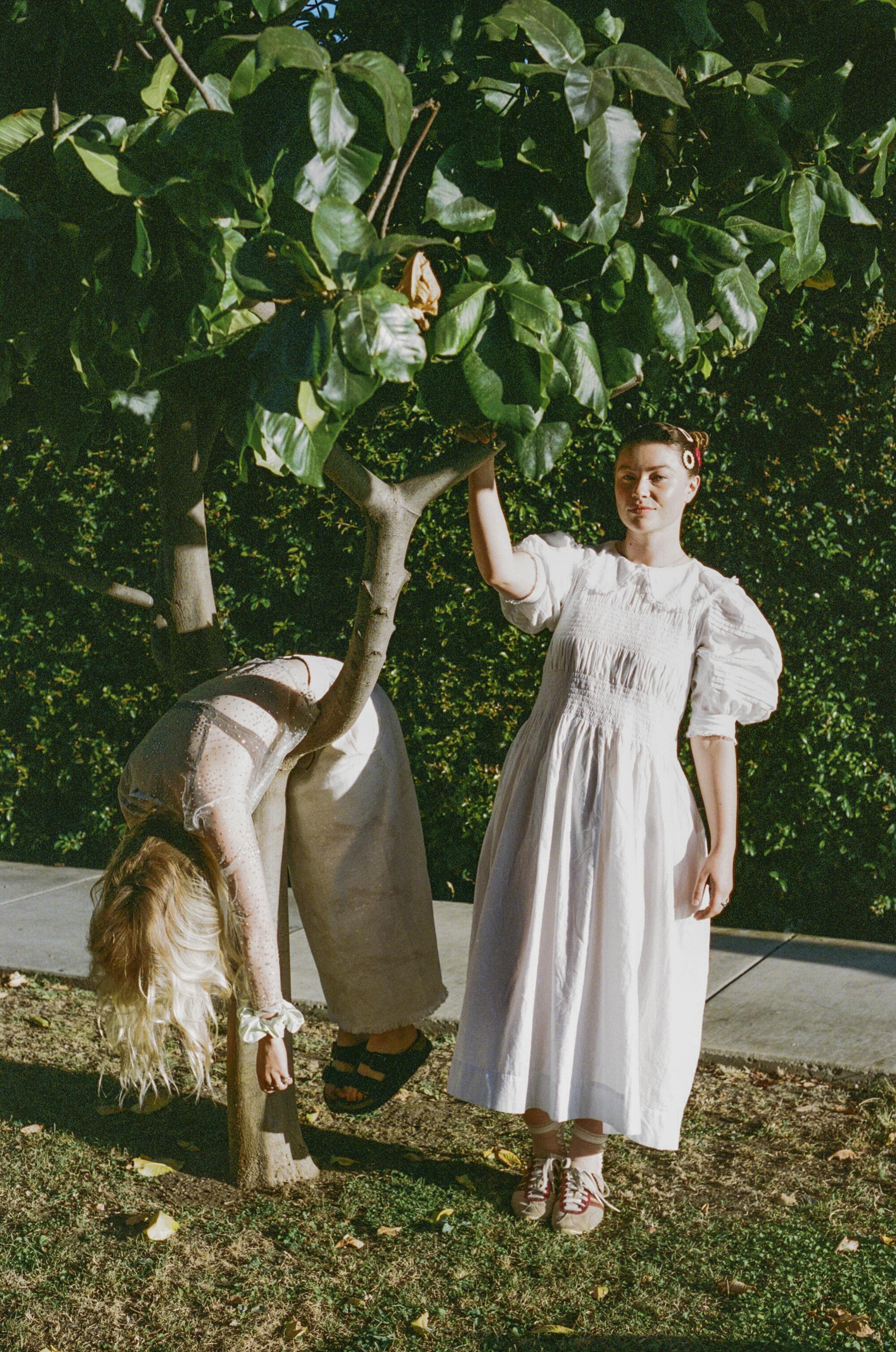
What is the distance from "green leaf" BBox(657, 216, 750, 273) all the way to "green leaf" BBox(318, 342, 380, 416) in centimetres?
84

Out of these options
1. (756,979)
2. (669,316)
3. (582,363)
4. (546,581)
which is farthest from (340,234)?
(756,979)

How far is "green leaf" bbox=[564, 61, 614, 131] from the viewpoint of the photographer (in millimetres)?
1799

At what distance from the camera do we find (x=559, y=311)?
1949mm

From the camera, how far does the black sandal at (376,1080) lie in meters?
3.18

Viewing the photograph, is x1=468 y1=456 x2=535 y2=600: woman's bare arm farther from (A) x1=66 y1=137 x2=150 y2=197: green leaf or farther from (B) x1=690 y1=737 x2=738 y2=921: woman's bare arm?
(A) x1=66 y1=137 x2=150 y2=197: green leaf

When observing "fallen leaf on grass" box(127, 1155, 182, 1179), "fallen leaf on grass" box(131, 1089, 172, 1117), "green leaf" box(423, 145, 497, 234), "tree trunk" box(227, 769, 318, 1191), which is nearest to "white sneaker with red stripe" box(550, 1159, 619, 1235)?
"tree trunk" box(227, 769, 318, 1191)

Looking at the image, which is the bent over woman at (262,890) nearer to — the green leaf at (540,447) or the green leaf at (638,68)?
the green leaf at (540,447)

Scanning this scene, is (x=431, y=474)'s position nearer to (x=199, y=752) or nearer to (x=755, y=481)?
(x=199, y=752)

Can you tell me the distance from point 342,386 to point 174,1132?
255 cm

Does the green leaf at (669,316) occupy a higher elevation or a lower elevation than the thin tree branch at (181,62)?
lower

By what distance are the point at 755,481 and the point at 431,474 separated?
267cm

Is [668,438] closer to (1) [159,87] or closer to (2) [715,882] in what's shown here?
(2) [715,882]

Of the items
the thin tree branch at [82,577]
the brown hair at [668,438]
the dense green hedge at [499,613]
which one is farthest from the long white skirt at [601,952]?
the dense green hedge at [499,613]

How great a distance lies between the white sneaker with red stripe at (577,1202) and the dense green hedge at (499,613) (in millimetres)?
2243
